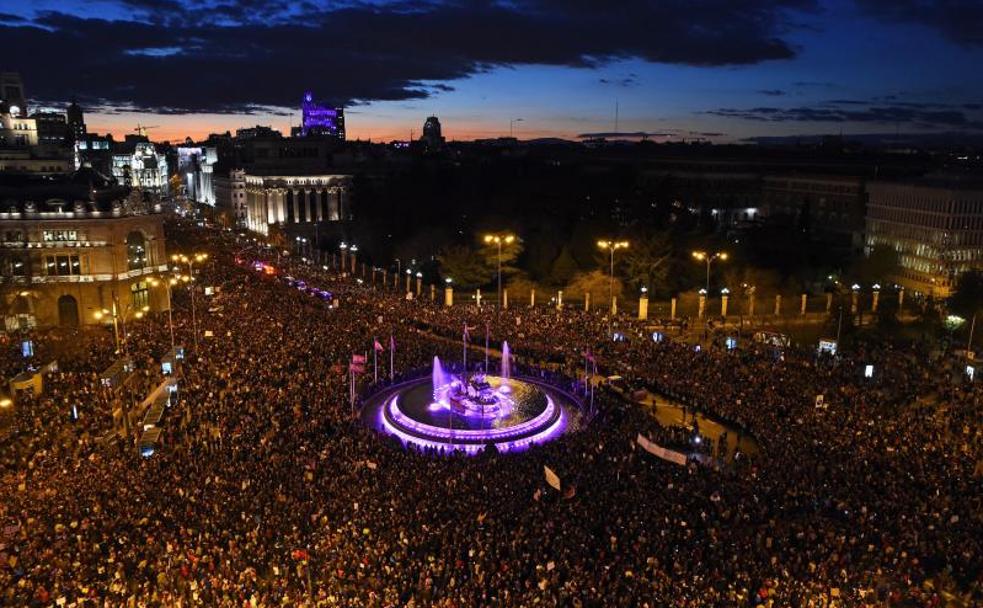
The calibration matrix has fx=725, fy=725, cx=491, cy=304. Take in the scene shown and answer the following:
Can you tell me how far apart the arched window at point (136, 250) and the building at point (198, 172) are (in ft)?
347

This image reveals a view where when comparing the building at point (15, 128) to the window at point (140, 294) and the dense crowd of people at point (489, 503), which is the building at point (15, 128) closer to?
the window at point (140, 294)

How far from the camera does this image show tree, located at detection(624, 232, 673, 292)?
162ft

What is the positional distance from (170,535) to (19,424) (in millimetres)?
9951

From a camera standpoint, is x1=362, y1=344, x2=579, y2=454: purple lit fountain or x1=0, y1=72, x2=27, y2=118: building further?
x1=0, y1=72, x2=27, y2=118: building

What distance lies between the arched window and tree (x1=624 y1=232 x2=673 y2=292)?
32183 millimetres

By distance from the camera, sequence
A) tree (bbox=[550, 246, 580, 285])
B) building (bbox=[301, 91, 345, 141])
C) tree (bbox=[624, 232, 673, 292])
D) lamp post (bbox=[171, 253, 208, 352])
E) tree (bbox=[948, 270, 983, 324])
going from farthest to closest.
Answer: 1. building (bbox=[301, 91, 345, 141])
2. tree (bbox=[550, 246, 580, 285])
3. tree (bbox=[624, 232, 673, 292])
4. tree (bbox=[948, 270, 983, 324])
5. lamp post (bbox=[171, 253, 208, 352])

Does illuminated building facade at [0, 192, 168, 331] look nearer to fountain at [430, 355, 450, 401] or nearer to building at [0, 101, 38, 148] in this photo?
fountain at [430, 355, 450, 401]

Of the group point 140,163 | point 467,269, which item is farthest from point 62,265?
point 140,163

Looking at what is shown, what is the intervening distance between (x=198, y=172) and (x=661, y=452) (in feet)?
548

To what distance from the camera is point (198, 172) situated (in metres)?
168

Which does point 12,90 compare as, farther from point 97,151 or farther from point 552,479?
point 552,479

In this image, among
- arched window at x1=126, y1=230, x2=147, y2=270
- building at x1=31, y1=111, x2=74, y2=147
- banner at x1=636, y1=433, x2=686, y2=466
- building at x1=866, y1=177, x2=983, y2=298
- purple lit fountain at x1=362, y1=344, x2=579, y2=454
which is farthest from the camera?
building at x1=31, y1=111, x2=74, y2=147

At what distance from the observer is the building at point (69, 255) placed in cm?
4369

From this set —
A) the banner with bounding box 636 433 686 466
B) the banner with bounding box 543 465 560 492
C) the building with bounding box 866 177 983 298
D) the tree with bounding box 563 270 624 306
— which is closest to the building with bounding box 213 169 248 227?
the tree with bounding box 563 270 624 306
